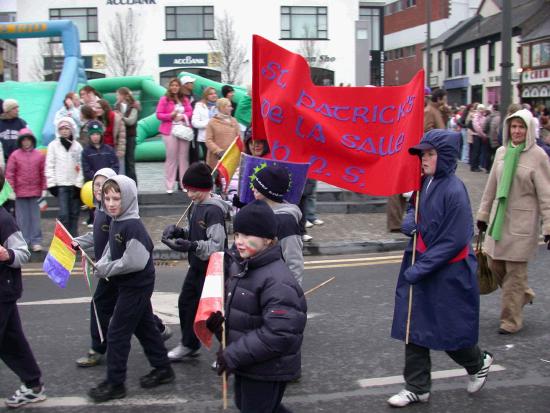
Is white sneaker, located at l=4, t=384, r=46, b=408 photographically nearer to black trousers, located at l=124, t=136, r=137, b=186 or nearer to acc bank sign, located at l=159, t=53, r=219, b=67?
black trousers, located at l=124, t=136, r=137, b=186

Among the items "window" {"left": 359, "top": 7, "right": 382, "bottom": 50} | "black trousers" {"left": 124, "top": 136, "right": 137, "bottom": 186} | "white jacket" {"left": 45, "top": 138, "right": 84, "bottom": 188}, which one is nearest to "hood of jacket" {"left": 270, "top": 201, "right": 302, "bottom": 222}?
"white jacket" {"left": 45, "top": 138, "right": 84, "bottom": 188}

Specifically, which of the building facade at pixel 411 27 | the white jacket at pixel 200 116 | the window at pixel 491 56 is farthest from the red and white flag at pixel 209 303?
the building facade at pixel 411 27

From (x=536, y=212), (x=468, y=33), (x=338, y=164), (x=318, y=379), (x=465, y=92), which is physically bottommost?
(x=318, y=379)

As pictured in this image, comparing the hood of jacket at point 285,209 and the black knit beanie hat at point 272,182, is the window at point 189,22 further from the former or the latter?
the black knit beanie hat at point 272,182

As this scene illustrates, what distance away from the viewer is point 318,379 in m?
5.22

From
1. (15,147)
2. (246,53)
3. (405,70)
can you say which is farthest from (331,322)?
(405,70)

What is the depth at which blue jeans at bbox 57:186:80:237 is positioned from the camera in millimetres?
9977

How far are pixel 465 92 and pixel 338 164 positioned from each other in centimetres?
5018

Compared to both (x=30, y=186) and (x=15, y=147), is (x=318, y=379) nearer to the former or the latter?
(x=30, y=186)

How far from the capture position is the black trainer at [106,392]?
483cm

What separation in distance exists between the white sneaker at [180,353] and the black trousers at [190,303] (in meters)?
0.03

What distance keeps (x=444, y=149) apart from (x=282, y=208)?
3.89ft

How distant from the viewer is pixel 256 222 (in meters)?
3.48

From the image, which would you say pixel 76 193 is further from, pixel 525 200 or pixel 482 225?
pixel 525 200
